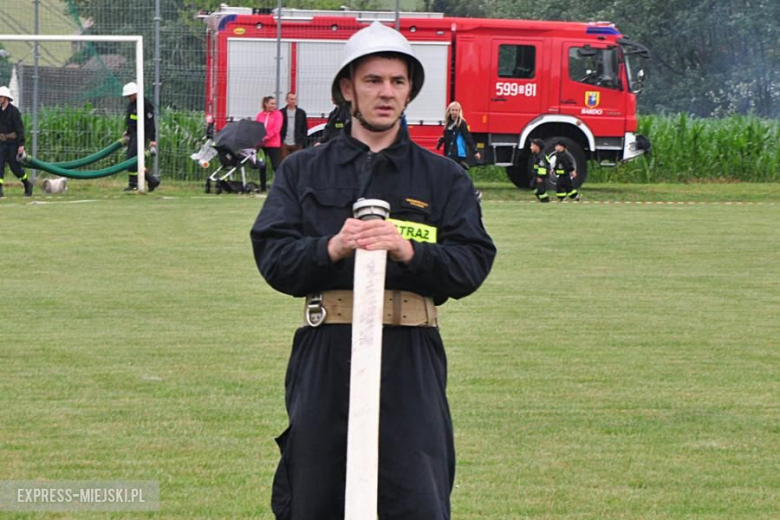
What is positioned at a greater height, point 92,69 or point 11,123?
point 92,69

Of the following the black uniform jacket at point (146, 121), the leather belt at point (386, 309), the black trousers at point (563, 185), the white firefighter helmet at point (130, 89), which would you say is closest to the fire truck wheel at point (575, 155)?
the black trousers at point (563, 185)

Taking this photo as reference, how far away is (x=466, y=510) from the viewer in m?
6.45

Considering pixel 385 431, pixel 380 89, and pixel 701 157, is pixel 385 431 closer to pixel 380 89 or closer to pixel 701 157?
pixel 380 89

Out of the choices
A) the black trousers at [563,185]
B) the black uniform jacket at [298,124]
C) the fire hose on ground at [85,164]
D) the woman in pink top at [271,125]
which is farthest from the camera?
the black trousers at [563,185]

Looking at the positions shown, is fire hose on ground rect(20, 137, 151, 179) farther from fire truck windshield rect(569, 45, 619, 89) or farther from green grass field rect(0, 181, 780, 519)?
fire truck windshield rect(569, 45, 619, 89)

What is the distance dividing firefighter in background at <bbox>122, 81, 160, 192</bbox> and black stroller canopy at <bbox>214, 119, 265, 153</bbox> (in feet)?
4.05

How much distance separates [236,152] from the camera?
84.6 feet

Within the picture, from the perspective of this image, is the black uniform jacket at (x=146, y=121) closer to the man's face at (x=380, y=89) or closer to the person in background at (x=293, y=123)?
the person in background at (x=293, y=123)

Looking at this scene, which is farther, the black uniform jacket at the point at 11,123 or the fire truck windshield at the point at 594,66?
the fire truck windshield at the point at 594,66

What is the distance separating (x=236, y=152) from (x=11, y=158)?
366 cm

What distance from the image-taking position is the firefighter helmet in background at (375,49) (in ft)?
13.9

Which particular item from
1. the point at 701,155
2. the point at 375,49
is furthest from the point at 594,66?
the point at 375,49

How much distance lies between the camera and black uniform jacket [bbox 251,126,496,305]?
4121 millimetres

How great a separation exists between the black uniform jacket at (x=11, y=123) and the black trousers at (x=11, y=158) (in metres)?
0.08
